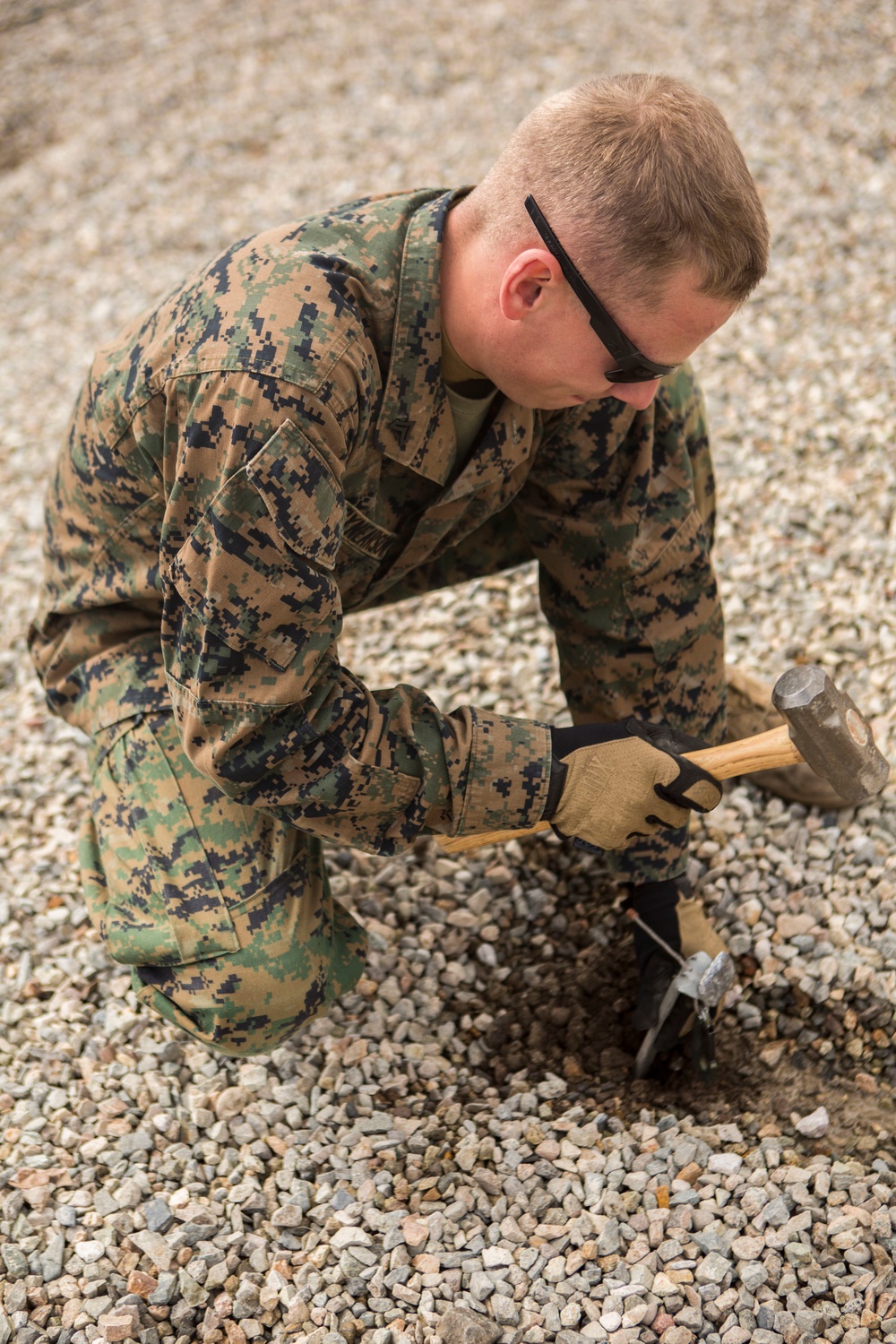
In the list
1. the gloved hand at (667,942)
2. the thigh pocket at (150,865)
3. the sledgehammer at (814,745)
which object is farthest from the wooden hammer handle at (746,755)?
the thigh pocket at (150,865)

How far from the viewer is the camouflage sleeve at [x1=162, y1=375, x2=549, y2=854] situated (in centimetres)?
205

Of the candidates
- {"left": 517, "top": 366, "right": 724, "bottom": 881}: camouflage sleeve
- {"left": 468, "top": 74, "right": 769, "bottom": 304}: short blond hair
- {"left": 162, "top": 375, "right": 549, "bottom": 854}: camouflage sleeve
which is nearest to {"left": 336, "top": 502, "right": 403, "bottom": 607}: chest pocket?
{"left": 162, "top": 375, "right": 549, "bottom": 854}: camouflage sleeve

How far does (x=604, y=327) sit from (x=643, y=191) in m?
0.23

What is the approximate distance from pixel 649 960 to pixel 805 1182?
1.89ft

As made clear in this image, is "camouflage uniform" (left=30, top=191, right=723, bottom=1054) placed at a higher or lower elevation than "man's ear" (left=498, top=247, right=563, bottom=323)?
lower

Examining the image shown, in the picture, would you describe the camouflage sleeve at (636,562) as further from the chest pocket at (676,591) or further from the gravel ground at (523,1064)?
the gravel ground at (523,1064)

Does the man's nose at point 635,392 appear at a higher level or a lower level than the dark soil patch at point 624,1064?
higher

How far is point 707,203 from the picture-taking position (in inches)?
77.0

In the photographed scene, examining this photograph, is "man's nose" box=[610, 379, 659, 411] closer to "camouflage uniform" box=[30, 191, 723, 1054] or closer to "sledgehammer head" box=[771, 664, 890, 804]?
"camouflage uniform" box=[30, 191, 723, 1054]

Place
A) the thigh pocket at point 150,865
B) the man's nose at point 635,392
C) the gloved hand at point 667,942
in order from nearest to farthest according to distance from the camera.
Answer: the man's nose at point 635,392
the thigh pocket at point 150,865
the gloved hand at point 667,942

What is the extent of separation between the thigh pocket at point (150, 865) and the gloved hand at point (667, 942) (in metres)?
0.99

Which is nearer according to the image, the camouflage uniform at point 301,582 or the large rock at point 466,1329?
the camouflage uniform at point 301,582

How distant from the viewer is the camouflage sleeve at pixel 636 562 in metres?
2.71

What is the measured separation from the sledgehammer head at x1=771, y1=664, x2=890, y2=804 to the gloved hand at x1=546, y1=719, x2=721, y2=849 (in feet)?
0.75
